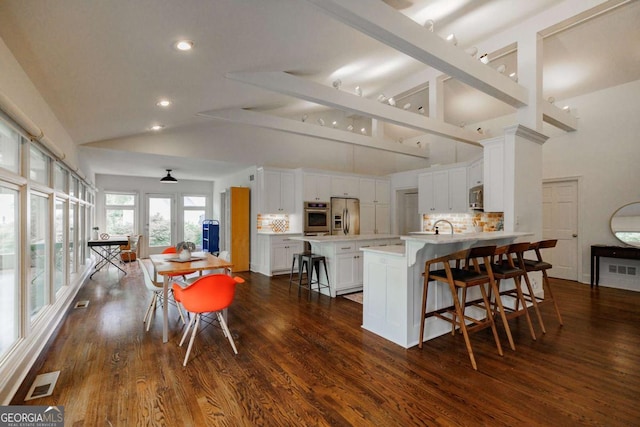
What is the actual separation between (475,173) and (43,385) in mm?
6709

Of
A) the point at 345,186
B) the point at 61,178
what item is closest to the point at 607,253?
the point at 345,186

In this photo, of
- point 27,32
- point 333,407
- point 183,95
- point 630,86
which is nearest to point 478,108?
point 630,86

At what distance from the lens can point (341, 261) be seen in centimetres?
477

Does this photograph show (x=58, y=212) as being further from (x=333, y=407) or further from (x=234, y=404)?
(x=333, y=407)

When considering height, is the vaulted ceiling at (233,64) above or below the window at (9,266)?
above

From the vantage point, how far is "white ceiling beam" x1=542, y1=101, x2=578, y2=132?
4802mm

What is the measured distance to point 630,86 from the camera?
511 cm

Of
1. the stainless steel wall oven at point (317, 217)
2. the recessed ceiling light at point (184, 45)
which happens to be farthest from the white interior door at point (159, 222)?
the recessed ceiling light at point (184, 45)

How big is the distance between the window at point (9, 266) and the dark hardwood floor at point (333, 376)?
0.39m

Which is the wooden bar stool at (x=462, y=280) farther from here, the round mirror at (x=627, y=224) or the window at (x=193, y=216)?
the window at (x=193, y=216)

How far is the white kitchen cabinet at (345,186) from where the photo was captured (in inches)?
285

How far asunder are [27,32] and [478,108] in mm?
7212

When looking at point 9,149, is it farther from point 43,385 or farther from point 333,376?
point 333,376

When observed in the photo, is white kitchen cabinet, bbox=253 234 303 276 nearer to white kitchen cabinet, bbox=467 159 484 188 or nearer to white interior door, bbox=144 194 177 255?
white kitchen cabinet, bbox=467 159 484 188
